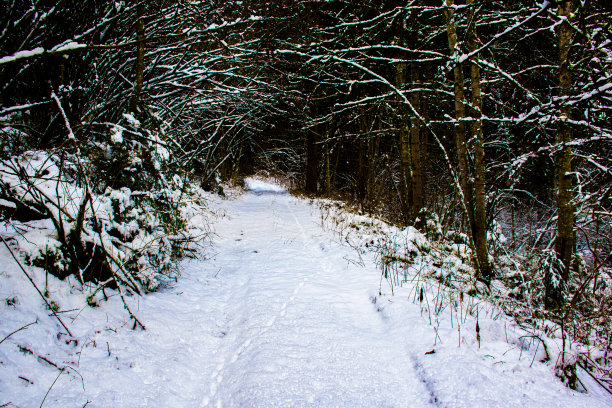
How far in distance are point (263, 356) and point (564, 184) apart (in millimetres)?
3984

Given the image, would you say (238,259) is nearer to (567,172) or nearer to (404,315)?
(404,315)

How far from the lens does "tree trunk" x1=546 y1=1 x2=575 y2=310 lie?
10.9 feet

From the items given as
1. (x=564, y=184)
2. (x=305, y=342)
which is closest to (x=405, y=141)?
(x=564, y=184)

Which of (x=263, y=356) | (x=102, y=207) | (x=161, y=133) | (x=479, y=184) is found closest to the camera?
(x=263, y=356)

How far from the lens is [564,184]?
11.5 ft

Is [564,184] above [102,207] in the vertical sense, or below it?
above

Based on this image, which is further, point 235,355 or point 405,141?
point 405,141

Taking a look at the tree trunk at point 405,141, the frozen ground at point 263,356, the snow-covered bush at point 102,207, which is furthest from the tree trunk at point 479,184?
the snow-covered bush at point 102,207

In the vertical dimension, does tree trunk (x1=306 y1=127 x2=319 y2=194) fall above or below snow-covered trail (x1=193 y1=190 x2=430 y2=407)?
above

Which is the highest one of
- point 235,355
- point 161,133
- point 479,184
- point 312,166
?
point 312,166

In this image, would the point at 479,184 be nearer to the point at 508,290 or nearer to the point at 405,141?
the point at 508,290

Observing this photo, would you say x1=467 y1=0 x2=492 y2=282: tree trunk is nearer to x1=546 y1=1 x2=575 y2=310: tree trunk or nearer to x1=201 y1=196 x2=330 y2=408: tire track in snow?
x1=546 y1=1 x2=575 y2=310: tree trunk

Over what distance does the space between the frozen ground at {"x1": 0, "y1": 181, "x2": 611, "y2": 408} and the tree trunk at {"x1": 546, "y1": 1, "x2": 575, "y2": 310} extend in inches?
67.9

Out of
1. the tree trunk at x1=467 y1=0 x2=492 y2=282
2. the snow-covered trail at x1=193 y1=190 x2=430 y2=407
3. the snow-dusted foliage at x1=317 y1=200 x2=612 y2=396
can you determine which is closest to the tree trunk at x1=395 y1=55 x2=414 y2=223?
the snow-dusted foliage at x1=317 y1=200 x2=612 y2=396
